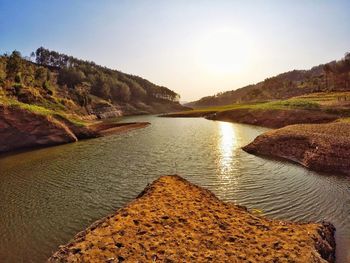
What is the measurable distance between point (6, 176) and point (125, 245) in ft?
66.8

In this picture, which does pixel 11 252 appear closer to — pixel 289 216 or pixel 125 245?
pixel 125 245

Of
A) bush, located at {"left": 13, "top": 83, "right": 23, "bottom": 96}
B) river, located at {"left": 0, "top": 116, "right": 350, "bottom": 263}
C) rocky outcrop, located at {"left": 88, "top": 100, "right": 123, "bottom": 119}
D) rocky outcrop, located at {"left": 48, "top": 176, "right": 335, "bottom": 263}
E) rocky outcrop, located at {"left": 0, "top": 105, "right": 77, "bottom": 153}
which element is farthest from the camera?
rocky outcrop, located at {"left": 88, "top": 100, "right": 123, "bottom": 119}

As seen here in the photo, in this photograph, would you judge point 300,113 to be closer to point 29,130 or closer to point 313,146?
point 313,146

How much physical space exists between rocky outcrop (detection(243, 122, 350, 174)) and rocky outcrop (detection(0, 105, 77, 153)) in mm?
29689

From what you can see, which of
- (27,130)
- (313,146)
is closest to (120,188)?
(313,146)

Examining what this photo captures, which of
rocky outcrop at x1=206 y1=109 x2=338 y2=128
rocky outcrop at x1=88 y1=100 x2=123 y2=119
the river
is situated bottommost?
the river

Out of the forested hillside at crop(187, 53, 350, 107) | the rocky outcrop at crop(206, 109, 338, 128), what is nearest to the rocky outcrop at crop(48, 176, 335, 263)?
the rocky outcrop at crop(206, 109, 338, 128)

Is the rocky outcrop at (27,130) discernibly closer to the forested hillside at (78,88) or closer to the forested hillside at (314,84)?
the forested hillside at (78,88)

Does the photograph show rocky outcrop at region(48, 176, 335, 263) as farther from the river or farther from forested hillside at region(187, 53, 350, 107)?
forested hillside at region(187, 53, 350, 107)

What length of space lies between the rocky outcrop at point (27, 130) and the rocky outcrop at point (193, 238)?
108 ft

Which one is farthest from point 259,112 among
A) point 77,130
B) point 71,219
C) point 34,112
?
point 71,219

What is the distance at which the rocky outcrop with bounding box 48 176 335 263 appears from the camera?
10.3 meters

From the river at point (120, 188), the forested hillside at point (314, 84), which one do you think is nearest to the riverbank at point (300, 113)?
the river at point (120, 188)

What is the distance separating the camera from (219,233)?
1198 centimetres
